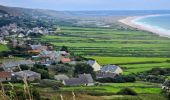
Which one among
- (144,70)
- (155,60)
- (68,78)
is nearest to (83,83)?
(68,78)

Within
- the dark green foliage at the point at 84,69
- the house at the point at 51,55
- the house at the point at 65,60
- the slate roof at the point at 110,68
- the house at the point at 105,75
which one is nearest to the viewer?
the house at the point at 105,75

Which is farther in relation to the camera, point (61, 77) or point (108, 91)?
point (61, 77)

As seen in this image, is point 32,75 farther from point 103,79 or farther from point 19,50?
point 19,50

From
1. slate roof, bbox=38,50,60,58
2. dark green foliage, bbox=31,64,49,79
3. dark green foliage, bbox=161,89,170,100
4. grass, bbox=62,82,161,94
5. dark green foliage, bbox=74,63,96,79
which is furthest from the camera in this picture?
slate roof, bbox=38,50,60,58

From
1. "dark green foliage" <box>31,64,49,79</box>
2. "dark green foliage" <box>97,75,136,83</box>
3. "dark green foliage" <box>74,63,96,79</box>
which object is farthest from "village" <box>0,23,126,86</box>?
"dark green foliage" <box>97,75,136,83</box>

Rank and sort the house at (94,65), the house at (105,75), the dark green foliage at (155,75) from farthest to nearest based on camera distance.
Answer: the house at (94,65), the house at (105,75), the dark green foliage at (155,75)

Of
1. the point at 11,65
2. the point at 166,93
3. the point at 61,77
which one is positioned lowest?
the point at 11,65

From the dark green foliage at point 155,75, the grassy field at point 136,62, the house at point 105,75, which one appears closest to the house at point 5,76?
the house at point 105,75

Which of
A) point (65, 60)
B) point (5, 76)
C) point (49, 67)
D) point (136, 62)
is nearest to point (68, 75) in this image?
point (49, 67)

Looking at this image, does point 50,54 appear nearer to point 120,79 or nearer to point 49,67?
point 49,67

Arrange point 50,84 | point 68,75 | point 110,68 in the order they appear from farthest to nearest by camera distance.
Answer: point 110,68 < point 68,75 < point 50,84

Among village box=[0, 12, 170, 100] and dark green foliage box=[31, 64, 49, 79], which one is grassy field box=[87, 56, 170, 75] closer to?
village box=[0, 12, 170, 100]

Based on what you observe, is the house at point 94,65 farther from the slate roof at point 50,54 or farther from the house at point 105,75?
the slate roof at point 50,54
